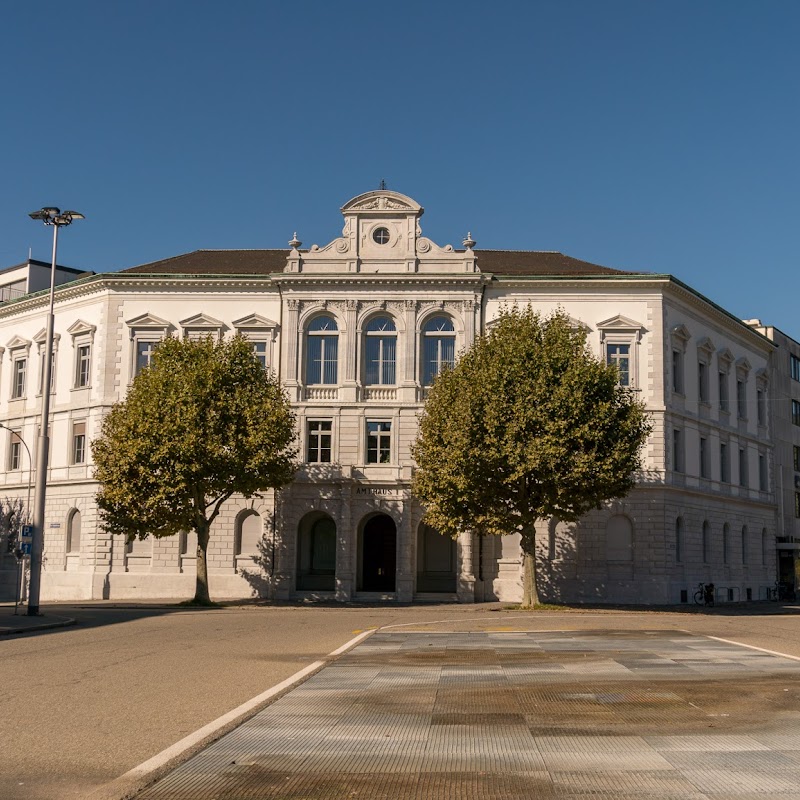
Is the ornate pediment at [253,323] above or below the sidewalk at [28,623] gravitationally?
above

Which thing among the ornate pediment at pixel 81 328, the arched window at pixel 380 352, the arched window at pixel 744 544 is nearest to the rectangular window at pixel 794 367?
the arched window at pixel 744 544

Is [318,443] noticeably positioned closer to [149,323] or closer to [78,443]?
[149,323]

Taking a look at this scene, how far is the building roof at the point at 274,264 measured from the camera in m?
51.4

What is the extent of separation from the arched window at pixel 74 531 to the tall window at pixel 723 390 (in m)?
33.2

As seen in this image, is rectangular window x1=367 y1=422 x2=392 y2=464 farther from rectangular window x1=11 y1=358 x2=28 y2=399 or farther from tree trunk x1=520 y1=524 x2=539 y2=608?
rectangular window x1=11 y1=358 x2=28 y2=399

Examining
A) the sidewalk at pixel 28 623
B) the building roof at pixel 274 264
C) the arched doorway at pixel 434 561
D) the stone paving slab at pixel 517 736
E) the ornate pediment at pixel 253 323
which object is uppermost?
the building roof at pixel 274 264

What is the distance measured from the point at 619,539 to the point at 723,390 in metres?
12.9

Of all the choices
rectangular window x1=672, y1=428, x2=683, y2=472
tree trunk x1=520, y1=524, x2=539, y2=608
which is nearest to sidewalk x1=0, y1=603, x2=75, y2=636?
tree trunk x1=520, y1=524, x2=539, y2=608

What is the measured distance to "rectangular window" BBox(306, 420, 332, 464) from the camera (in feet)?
160

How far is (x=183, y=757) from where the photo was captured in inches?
376

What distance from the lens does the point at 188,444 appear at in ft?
136

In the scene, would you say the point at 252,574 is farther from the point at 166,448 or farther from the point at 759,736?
the point at 759,736

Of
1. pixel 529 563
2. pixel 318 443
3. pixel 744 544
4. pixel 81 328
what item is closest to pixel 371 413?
pixel 318 443

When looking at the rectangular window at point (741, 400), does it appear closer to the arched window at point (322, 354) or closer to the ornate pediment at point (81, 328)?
the arched window at point (322, 354)
